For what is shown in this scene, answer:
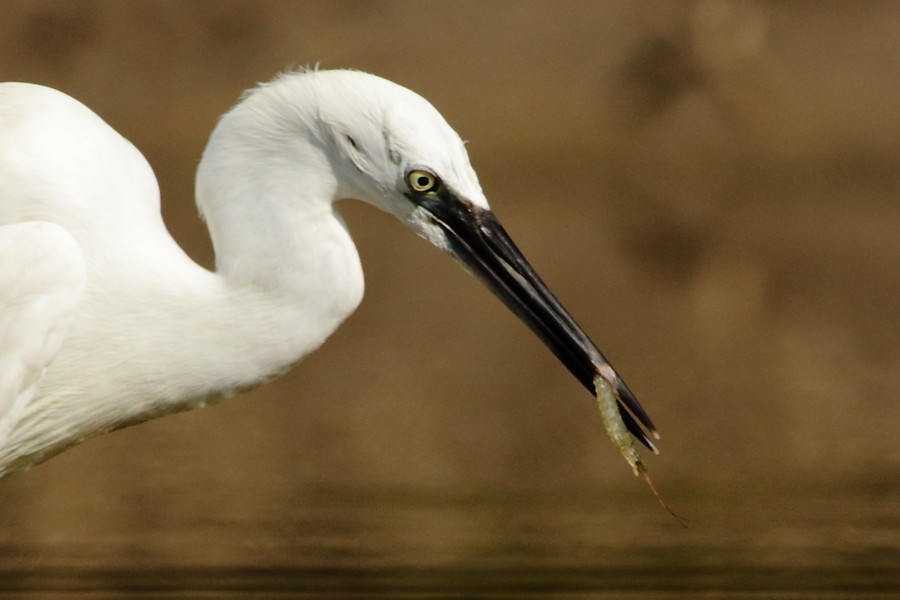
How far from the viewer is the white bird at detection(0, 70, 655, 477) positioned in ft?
11.0

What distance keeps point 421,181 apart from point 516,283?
31cm

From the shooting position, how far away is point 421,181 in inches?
130

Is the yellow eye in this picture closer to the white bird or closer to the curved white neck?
the white bird

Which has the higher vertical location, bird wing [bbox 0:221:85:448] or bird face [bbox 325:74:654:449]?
bird face [bbox 325:74:654:449]

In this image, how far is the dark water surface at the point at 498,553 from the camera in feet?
16.6

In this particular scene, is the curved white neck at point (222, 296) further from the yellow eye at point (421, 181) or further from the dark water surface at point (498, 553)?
the dark water surface at point (498, 553)

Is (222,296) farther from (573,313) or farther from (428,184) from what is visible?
(573,313)

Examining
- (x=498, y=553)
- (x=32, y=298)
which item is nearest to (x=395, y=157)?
(x=32, y=298)

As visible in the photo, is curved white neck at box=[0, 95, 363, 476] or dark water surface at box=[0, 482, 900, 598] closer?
curved white neck at box=[0, 95, 363, 476]

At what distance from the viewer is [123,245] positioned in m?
3.48

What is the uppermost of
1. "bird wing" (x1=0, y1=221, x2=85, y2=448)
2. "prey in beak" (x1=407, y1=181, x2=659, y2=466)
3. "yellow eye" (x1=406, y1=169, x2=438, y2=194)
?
"yellow eye" (x1=406, y1=169, x2=438, y2=194)

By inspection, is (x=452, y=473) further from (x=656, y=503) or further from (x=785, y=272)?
(x=785, y=272)

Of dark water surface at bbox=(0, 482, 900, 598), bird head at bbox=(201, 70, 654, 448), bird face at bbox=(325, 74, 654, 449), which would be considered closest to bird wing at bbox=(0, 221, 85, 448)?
bird head at bbox=(201, 70, 654, 448)

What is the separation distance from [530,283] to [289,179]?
0.51m
